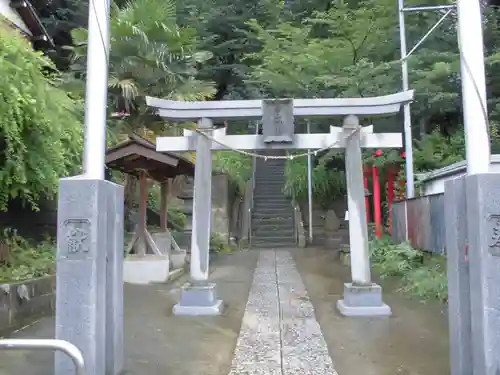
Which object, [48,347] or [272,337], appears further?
[272,337]

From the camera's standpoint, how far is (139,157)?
1023cm

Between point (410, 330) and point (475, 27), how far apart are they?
3.92 meters

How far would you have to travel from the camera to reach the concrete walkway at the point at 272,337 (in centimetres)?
508

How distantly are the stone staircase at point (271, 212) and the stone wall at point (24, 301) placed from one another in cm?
1113

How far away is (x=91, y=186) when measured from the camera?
437cm

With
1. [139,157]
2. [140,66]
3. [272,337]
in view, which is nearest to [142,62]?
[140,66]

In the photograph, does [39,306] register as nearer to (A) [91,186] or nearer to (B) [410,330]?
(A) [91,186]

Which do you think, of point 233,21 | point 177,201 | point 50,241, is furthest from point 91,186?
point 233,21

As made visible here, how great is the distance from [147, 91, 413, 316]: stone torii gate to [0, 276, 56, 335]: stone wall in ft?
6.38

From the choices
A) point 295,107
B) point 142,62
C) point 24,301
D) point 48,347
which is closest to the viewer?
point 48,347

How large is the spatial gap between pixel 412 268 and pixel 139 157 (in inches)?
245

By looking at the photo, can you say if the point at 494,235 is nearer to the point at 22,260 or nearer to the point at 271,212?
the point at 22,260

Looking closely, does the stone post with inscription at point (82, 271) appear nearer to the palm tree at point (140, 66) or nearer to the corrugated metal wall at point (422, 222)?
the corrugated metal wall at point (422, 222)

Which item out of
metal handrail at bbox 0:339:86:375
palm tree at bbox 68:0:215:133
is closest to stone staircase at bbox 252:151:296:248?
palm tree at bbox 68:0:215:133
